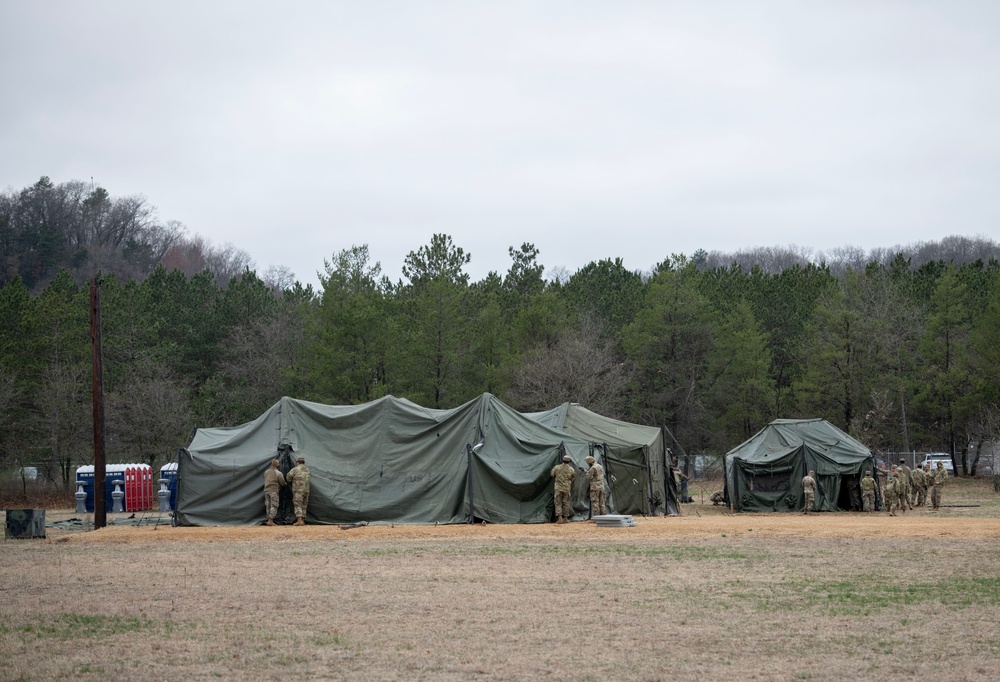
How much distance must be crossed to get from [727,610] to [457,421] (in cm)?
1366

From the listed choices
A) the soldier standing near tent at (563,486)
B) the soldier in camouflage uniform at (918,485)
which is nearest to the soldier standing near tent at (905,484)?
the soldier in camouflage uniform at (918,485)

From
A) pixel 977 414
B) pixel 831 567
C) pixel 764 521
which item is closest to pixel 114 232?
pixel 977 414

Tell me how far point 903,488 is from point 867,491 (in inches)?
38.6

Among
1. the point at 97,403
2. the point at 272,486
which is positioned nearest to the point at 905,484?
the point at 272,486

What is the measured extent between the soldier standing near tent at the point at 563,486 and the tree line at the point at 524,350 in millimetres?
22438

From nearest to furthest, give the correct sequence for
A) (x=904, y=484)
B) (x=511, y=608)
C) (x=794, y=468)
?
(x=511, y=608) → (x=904, y=484) → (x=794, y=468)

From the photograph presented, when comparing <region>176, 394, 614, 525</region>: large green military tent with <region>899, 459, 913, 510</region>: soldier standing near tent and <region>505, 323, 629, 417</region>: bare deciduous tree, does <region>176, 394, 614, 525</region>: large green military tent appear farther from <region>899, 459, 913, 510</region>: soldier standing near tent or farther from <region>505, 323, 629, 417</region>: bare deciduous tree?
<region>505, 323, 629, 417</region>: bare deciduous tree

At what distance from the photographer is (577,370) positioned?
47000mm

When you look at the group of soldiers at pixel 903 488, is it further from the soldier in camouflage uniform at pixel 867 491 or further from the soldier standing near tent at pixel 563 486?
the soldier standing near tent at pixel 563 486

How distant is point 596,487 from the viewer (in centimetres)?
2322

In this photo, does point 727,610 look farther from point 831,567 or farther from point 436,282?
point 436,282

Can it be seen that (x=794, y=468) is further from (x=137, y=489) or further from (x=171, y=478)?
(x=137, y=489)

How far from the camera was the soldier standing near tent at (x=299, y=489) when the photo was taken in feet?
75.9

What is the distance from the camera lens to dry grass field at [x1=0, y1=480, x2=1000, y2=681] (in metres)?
8.82
